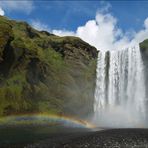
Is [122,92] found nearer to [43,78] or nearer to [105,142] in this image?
[43,78]

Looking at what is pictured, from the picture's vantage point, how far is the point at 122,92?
4328 inches

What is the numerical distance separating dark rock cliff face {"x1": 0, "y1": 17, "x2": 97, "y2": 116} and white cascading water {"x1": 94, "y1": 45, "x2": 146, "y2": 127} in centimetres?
580

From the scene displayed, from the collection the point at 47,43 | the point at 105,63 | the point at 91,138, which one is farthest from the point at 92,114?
the point at 91,138

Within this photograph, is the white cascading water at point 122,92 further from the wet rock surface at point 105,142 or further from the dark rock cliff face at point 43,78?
the wet rock surface at point 105,142

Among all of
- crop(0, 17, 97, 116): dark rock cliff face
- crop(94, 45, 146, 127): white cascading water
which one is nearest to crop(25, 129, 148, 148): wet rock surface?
crop(94, 45, 146, 127): white cascading water

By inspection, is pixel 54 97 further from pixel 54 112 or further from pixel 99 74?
pixel 99 74

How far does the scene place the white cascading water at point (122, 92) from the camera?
106125 mm

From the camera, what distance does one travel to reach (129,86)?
109 meters

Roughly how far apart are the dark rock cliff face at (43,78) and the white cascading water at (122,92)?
5802 mm

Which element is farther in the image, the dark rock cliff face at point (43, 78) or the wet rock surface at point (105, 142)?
the dark rock cliff face at point (43, 78)

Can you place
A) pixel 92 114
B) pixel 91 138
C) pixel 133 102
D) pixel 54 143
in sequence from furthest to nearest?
pixel 92 114 < pixel 133 102 < pixel 91 138 < pixel 54 143

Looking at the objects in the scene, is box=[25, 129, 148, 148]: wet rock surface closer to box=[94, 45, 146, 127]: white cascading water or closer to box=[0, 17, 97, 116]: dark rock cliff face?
box=[94, 45, 146, 127]: white cascading water

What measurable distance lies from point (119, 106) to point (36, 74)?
32.3 metres

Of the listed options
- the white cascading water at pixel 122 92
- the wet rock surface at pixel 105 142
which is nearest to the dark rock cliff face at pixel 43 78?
the white cascading water at pixel 122 92
